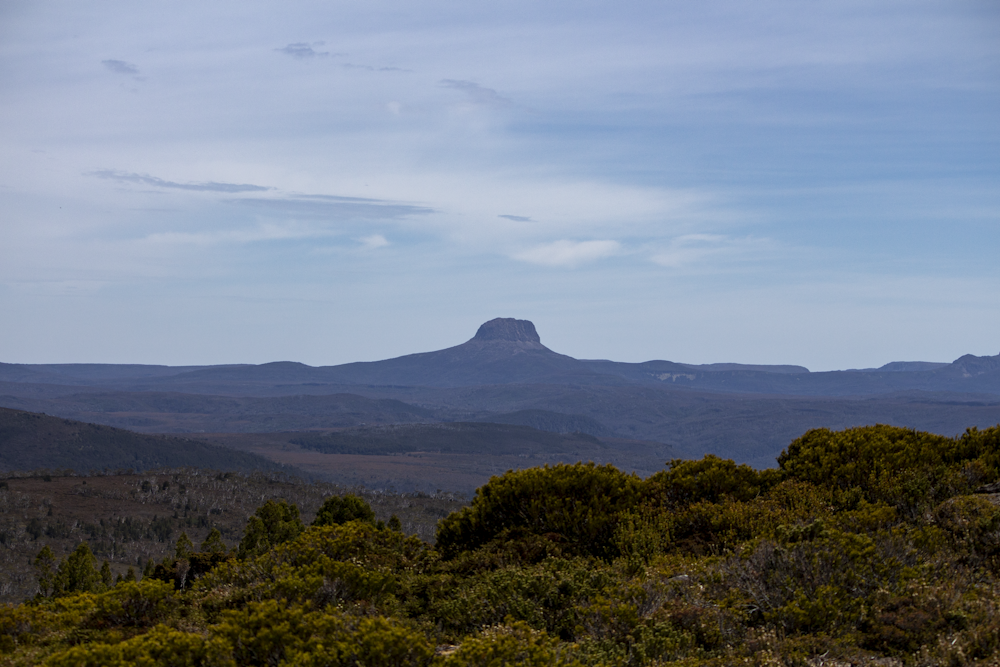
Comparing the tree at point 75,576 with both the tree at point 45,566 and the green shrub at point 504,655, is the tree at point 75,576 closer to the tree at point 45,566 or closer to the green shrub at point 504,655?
the tree at point 45,566

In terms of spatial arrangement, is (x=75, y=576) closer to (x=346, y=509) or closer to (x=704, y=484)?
(x=346, y=509)

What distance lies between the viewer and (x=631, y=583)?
31.7 ft

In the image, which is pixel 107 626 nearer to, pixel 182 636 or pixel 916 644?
pixel 182 636

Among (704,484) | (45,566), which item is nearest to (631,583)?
(704,484)

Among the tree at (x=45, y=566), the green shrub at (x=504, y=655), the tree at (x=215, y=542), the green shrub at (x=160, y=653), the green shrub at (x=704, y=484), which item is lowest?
the tree at (x=45, y=566)

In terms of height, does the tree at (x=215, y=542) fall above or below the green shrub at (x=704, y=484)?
below

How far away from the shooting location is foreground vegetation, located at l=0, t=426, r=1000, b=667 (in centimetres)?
771

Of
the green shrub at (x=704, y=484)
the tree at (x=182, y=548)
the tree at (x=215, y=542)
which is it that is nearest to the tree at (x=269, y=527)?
the tree at (x=215, y=542)

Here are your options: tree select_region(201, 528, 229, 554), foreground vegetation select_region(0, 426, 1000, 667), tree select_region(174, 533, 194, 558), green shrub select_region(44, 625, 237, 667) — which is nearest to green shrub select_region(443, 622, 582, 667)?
foreground vegetation select_region(0, 426, 1000, 667)

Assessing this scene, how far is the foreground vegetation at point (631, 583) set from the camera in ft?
25.3

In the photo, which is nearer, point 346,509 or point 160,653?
point 160,653

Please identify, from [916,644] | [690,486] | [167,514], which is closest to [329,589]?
[916,644]

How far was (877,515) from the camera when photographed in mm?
11633

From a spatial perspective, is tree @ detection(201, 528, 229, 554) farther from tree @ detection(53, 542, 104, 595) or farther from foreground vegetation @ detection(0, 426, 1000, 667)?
foreground vegetation @ detection(0, 426, 1000, 667)
